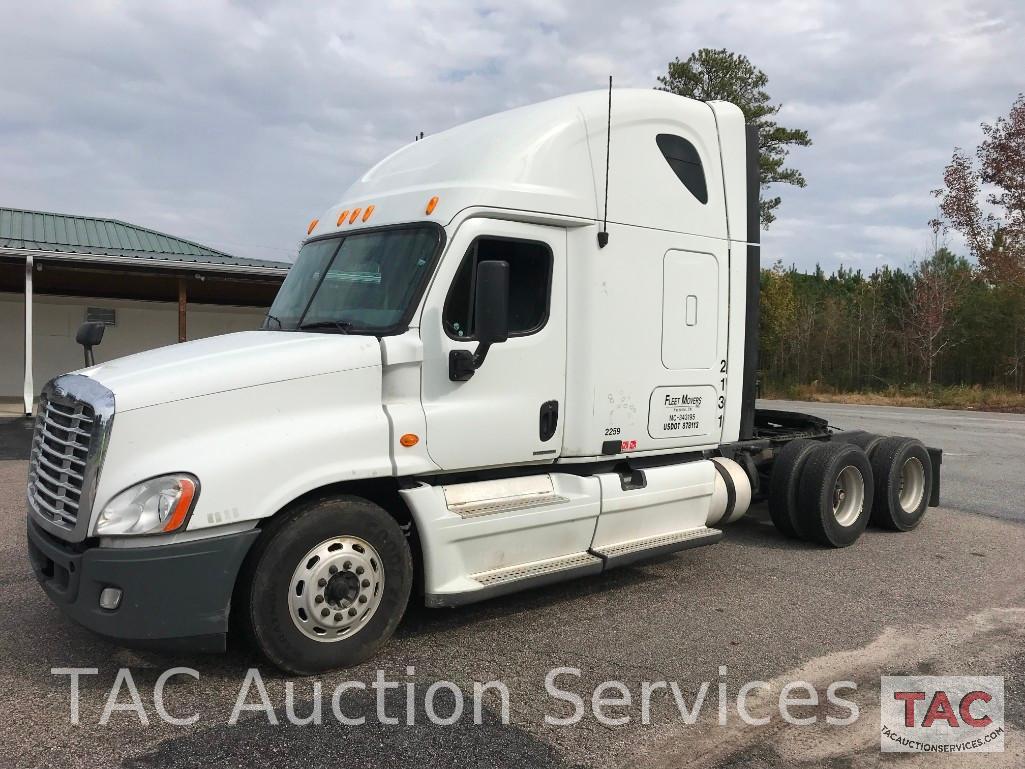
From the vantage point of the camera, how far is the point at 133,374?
410 cm

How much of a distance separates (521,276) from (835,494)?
382cm

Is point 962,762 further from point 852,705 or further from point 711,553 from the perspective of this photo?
point 711,553

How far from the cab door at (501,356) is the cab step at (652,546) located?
79cm

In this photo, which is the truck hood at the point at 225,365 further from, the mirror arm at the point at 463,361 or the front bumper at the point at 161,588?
the front bumper at the point at 161,588

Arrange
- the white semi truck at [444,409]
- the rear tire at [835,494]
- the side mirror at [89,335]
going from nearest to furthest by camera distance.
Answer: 1. the white semi truck at [444,409]
2. the side mirror at [89,335]
3. the rear tire at [835,494]

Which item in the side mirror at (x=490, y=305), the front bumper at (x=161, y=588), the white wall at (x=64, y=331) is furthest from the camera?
the white wall at (x=64, y=331)

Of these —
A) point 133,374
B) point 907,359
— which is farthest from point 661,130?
point 907,359

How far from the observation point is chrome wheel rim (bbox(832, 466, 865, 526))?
23.5 feet

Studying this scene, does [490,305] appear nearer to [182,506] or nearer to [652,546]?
[182,506]

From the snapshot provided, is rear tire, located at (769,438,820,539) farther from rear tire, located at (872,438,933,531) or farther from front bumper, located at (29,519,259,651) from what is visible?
front bumper, located at (29,519,259,651)

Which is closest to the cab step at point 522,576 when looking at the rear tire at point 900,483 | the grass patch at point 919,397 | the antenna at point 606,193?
the antenna at point 606,193

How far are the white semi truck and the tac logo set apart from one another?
1834 mm

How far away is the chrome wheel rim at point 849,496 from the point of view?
→ 716 cm

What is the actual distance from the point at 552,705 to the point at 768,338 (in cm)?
3648
